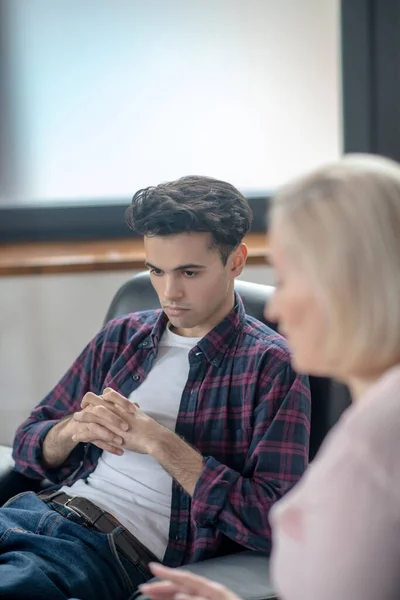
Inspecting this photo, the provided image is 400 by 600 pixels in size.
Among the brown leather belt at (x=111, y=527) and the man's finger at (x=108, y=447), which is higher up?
the man's finger at (x=108, y=447)

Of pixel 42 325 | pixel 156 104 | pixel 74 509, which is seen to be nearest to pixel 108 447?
pixel 74 509

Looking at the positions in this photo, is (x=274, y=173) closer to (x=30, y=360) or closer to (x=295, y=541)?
(x=30, y=360)

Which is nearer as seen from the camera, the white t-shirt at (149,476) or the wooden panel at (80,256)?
the white t-shirt at (149,476)

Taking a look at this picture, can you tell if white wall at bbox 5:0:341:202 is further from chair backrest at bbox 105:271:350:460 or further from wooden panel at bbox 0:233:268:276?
chair backrest at bbox 105:271:350:460

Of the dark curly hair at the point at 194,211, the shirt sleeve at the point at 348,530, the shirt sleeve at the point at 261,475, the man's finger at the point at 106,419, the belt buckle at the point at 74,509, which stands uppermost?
the dark curly hair at the point at 194,211

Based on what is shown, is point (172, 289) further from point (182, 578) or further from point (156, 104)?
point (156, 104)

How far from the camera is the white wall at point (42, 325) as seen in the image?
103 inches

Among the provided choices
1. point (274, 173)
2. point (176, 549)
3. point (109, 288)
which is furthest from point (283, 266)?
point (274, 173)

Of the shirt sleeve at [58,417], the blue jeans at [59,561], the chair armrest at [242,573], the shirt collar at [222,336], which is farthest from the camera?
the shirt sleeve at [58,417]

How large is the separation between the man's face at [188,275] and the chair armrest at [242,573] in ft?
1.54

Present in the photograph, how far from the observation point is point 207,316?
1732mm

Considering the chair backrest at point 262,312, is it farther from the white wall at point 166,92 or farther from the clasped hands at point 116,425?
the white wall at point 166,92

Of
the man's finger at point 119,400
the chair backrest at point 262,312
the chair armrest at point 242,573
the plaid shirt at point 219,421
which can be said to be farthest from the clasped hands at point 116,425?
the chair backrest at point 262,312

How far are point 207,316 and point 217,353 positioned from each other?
3.0 inches
